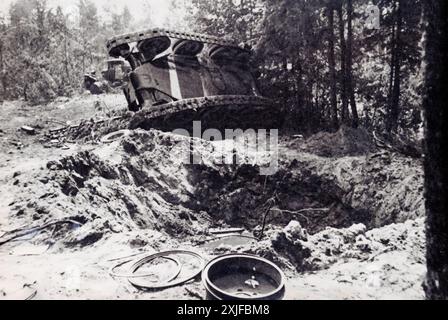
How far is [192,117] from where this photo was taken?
12.3 m

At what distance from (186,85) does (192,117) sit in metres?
1.22

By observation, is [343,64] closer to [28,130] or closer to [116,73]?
[28,130]

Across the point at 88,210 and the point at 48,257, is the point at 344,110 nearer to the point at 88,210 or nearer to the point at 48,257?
the point at 88,210

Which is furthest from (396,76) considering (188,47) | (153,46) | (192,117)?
(153,46)

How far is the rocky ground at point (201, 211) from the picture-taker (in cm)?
489

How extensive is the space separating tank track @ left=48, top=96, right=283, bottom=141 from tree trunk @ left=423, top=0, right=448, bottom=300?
9.00m

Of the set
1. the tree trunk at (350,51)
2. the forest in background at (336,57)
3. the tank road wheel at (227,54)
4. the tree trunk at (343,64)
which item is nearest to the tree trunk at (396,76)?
the forest in background at (336,57)

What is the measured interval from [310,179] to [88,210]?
5861mm

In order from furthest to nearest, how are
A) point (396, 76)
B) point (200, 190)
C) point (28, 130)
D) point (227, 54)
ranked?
1. point (227, 54)
2. point (28, 130)
3. point (396, 76)
4. point (200, 190)

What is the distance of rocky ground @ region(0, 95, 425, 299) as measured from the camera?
192 inches

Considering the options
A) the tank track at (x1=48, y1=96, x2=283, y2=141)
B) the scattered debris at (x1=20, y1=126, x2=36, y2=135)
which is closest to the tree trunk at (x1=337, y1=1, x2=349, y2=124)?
the tank track at (x1=48, y1=96, x2=283, y2=141)
